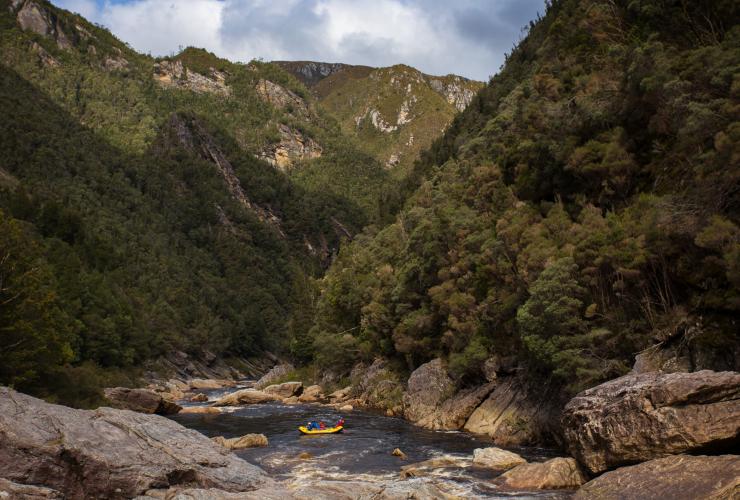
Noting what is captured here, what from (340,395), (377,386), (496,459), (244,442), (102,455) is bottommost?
(340,395)

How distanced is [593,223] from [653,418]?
1543cm

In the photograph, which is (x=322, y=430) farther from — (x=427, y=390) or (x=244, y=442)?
(x=427, y=390)

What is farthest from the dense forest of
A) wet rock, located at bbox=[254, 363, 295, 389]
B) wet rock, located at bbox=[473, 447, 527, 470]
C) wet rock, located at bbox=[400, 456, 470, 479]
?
wet rock, located at bbox=[400, 456, 470, 479]

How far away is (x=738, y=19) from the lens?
126 ft

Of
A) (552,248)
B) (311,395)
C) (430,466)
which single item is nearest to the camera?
(430,466)

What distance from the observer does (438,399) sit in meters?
44.7

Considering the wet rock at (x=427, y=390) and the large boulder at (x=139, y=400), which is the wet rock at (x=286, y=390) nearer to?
the large boulder at (x=139, y=400)

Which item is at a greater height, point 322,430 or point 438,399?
point 438,399

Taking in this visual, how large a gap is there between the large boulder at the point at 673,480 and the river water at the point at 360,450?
2163 millimetres

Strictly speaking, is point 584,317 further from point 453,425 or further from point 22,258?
point 22,258

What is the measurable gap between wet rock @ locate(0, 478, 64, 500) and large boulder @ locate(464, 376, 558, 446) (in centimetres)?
2330

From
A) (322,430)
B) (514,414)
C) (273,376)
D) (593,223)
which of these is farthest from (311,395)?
(593,223)

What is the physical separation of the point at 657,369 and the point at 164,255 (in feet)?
459

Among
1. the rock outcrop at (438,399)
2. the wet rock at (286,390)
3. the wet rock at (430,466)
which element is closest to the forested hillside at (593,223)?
the rock outcrop at (438,399)
